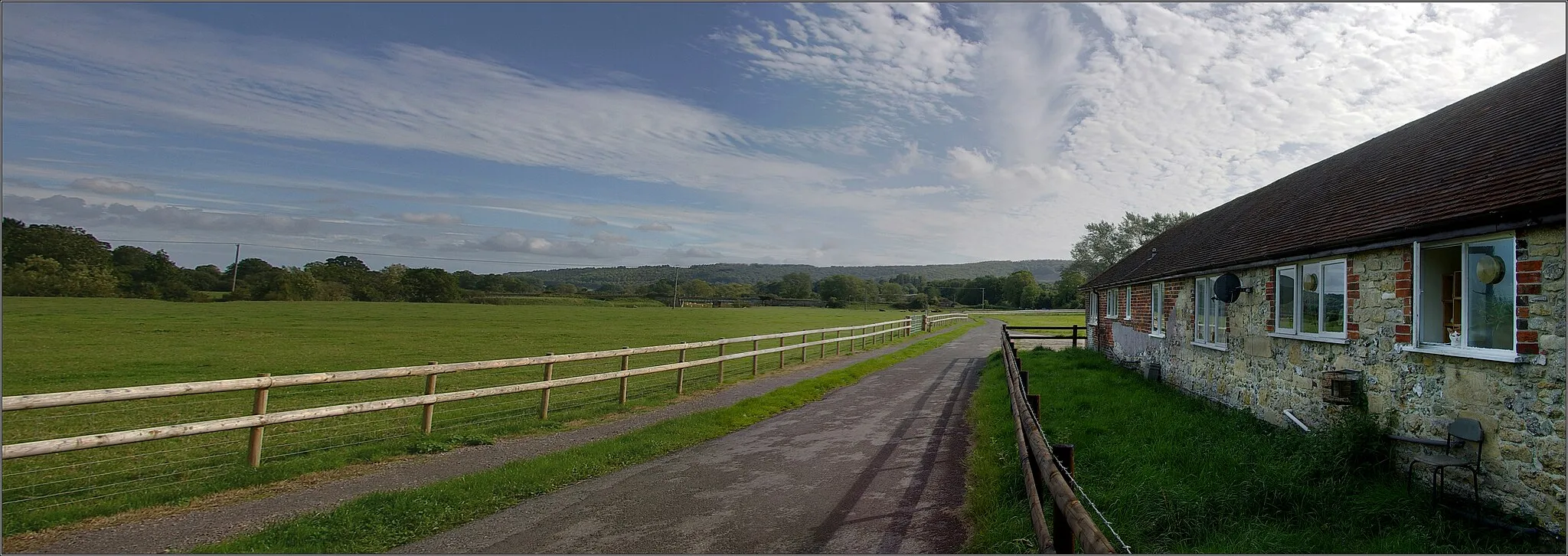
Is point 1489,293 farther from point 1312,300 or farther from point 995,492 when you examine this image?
point 995,492

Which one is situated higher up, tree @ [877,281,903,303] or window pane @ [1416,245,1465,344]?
tree @ [877,281,903,303]

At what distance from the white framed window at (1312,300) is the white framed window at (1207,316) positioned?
1.88m

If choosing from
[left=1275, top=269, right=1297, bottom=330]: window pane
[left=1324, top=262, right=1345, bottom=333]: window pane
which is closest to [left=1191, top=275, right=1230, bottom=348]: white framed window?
[left=1275, top=269, right=1297, bottom=330]: window pane

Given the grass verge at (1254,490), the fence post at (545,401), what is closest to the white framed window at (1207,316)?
the grass verge at (1254,490)

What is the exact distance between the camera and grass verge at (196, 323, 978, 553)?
4.85 m

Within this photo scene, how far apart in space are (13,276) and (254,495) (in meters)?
79.0

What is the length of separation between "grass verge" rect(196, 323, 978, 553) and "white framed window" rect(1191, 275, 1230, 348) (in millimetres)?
8167

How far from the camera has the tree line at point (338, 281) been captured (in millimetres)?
Answer: 59750

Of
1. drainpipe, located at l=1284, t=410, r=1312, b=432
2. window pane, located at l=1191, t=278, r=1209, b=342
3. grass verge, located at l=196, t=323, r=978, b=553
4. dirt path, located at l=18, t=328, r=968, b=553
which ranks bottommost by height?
dirt path, located at l=18, t=328, r=968, b=553

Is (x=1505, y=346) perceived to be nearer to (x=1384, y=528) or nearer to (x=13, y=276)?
(x=1384, y=528)

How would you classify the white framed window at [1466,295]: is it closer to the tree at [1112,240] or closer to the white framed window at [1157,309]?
the white framed window at [1157,309]

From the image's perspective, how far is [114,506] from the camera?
18.2ft

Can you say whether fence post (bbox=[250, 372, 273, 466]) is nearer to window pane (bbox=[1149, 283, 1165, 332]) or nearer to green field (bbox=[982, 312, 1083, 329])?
window pane (bbox=[1149, 283, 1165, 332])

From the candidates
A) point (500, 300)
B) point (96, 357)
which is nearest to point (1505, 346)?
point (96, 357)
